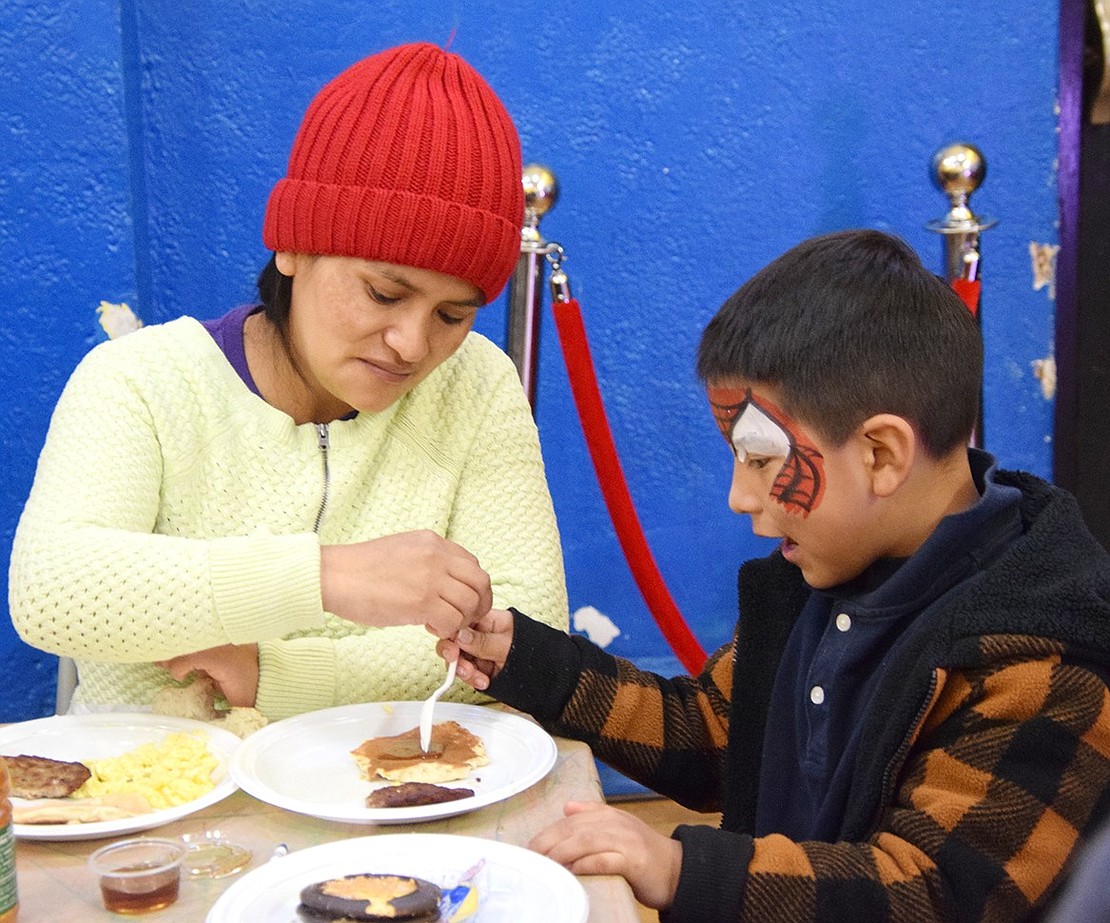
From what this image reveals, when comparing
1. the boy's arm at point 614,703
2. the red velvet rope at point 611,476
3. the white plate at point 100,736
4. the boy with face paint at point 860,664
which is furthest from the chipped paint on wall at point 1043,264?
the white plate at point 100,736

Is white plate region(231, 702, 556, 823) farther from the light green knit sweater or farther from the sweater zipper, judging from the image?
the sweater zipper

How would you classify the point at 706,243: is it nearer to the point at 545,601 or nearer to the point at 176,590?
the point at 545,601

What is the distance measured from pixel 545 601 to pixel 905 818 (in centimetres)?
59

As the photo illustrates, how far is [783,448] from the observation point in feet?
4.67

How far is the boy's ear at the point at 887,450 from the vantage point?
139 cm

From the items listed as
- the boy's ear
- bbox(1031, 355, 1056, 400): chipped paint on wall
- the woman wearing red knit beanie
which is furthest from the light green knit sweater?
bbox(1031, 355, 1056, 400): chipped paint on wall

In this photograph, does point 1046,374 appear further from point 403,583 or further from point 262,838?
point 262,838

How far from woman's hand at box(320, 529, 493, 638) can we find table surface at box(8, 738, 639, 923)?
22cm

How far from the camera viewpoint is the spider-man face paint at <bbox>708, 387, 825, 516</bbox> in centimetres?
142

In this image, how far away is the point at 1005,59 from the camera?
3057 millimetres

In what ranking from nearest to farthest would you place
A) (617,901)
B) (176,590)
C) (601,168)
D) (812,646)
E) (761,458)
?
1. (617,901)
2. (176,590)
3. (761,458)
4. (812,646)
5. (601,168)

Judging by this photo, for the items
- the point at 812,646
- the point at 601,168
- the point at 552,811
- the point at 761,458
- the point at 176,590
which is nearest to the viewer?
the point at 552,811

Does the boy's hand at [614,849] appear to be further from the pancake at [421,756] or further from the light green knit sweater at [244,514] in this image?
the light green knit sweater at [244,514]

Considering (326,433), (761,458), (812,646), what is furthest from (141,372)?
(812,646)
